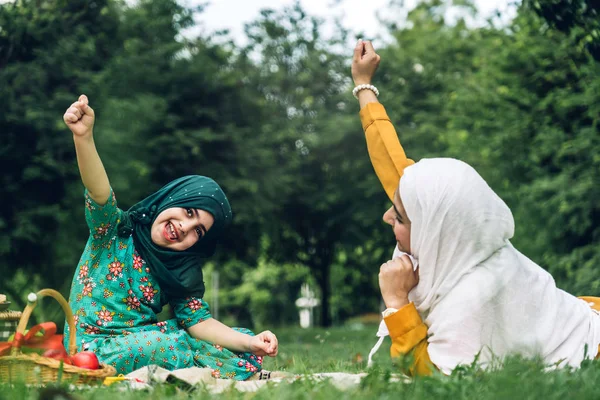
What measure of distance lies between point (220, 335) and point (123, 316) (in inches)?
23.6

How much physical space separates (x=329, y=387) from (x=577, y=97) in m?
8.31

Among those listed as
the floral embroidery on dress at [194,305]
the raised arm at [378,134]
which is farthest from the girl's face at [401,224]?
the floral embroidery on dress at [194,305]

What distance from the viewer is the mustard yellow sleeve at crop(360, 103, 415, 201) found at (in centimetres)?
439

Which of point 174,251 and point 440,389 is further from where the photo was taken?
point 174,251

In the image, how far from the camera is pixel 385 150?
4430 mm

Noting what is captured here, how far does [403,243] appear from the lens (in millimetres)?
4031

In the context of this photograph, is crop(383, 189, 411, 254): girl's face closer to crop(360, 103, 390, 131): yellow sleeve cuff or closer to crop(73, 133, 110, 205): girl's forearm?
crop(360, 103, 390, 131): yellow sleeve cuff

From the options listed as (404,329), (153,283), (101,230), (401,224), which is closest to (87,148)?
(101,230)

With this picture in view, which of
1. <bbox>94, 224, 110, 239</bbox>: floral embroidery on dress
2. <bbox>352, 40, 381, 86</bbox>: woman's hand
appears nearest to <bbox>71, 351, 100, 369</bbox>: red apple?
<bbox>94, 224, 110, 239</bbox>: floral embroidery on dress

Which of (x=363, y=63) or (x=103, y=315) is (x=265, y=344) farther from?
(x=363, y=63)

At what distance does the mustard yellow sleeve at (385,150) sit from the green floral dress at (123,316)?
1.41m

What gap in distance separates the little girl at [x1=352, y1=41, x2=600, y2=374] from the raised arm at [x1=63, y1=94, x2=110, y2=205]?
169 cm

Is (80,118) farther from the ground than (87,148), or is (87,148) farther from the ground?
(80,118)

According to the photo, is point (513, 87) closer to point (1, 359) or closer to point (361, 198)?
point (361, 198)
